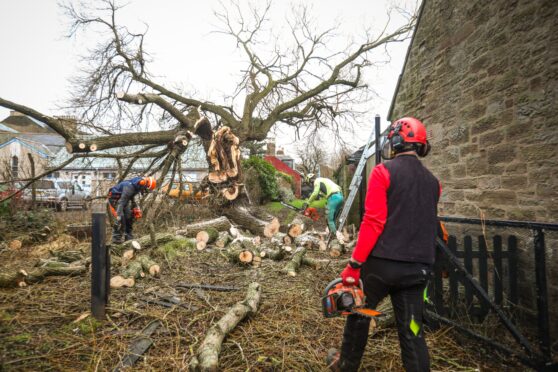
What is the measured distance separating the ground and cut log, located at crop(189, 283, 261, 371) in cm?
12

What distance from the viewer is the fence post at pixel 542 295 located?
2245mm

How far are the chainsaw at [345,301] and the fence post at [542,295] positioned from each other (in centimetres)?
131

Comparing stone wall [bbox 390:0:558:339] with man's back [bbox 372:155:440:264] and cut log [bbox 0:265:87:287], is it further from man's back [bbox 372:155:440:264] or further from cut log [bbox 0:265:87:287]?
cut log [bbox 0:265:87:287]

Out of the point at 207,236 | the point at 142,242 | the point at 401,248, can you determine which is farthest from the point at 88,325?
the point at 207,236

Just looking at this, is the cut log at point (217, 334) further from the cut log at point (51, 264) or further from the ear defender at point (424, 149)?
the cut log at point (51, 264)

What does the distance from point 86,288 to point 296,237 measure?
4401 mm

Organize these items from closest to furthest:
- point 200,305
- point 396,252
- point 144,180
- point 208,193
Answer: point 396,252
point 200,305
point 144,180
point 208,193

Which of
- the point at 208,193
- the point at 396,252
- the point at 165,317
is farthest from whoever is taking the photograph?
the point at 208,193

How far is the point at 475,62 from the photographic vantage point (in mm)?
3875

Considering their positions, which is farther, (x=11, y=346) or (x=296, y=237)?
(x=296, y=237)

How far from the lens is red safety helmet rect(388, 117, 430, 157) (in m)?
2.25

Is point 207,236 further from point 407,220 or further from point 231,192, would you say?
point 407,220

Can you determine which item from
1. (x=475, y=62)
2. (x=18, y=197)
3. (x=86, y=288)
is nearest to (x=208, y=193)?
(x=86, y=288)

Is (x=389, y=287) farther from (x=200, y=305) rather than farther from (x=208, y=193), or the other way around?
(x=208, y=193)
